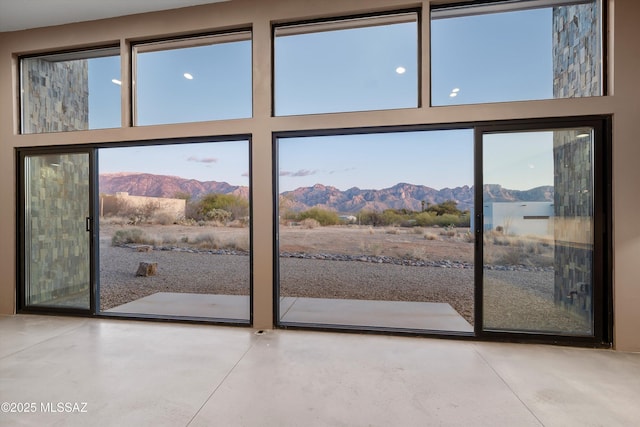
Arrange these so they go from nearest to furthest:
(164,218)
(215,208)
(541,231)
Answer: (541,231) → (215,208) → (164,218)

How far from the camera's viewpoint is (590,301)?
2.82m

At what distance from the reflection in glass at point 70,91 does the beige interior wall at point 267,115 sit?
0.47ft

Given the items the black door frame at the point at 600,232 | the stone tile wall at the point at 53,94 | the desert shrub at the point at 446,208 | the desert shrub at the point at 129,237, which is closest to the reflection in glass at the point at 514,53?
the black door frame at the point at 600,232

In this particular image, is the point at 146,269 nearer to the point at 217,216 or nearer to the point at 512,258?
the point at 217,216

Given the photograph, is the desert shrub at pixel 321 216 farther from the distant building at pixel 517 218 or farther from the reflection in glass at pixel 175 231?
the distant building at pixel 517 218

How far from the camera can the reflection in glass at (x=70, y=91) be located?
3.69m

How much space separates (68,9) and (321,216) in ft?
13.5

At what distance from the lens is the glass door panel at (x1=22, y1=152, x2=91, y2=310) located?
377 cm

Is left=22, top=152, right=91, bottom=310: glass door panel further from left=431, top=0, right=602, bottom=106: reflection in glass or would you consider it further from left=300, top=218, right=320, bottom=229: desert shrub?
left=431, top=0, right=602, bottom=106: reflection in glass

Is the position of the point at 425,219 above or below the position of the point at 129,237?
above

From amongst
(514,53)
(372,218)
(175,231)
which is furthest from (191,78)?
(514,53)

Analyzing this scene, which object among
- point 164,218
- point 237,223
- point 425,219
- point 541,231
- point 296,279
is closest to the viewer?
point 541,231

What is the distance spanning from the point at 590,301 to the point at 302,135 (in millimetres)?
3238

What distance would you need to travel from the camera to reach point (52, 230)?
3828 mm
